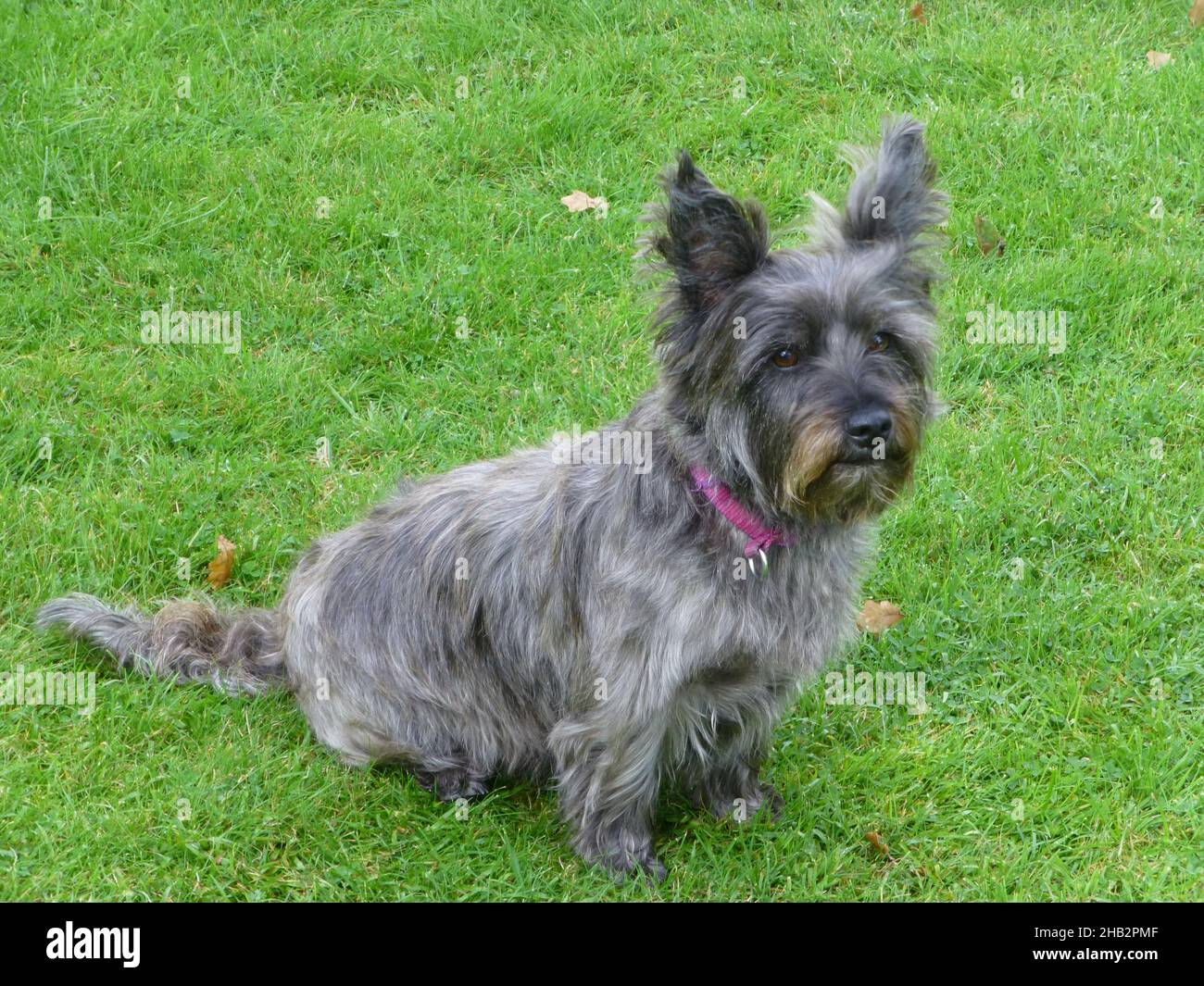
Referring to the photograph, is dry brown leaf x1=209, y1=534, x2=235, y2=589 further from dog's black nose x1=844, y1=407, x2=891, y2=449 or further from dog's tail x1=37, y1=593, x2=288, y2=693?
dog's black nose x1=844, y1=407, x2=891, y2=449

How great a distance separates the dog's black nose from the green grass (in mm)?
1656

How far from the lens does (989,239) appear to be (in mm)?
7383

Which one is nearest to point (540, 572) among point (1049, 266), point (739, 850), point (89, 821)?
point (739, 850)

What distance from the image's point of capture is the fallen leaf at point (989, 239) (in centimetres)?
736

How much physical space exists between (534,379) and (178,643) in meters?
2.33

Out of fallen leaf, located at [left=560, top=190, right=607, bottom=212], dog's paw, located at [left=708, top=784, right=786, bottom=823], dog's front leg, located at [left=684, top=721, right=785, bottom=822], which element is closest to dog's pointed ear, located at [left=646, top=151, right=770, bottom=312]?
dog's front leg, located at [left=684, top=721, right=785, bottom=822]

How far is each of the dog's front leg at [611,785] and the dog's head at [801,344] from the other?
94cm

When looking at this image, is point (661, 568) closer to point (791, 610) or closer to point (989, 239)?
point (791, 610)

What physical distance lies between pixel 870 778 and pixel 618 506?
1542 millimetres

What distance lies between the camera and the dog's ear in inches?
165

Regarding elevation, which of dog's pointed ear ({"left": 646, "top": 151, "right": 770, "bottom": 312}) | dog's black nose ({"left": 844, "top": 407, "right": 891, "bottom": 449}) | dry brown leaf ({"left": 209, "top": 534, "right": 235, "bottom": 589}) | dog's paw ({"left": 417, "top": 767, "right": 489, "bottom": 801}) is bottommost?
dog's paw ({"left": 417, "top": 767, "right": 489, "bottom": 801})

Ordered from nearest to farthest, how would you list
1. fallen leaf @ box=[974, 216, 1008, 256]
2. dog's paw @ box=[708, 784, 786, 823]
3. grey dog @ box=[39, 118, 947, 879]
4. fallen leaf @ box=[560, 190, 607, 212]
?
grey dog @ box=[39, 118, 947, 879]
dog's paw @ box=[708, 784, 786, 823]
fallen leaf @ box=[974, 216, 1008, 256]
fallen leaf @ box=[560, 190, 607, 212]

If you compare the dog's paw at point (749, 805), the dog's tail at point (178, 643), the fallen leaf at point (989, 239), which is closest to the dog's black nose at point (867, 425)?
the dog's paw at point (749, 805)

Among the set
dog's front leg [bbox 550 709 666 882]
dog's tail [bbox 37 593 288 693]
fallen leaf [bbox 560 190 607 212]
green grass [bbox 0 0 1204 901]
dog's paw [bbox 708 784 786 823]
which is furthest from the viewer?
fallen leaf [bbox 560 190 607 212]
